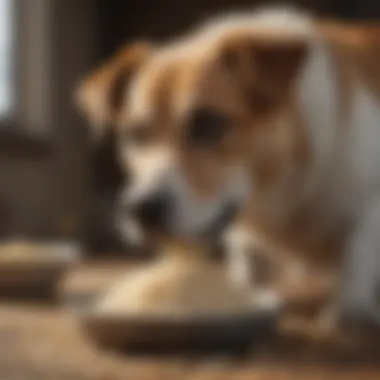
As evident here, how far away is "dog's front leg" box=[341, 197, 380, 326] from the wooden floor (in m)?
0.16

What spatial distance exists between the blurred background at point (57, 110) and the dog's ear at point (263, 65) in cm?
147

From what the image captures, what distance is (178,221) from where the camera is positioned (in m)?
1.09

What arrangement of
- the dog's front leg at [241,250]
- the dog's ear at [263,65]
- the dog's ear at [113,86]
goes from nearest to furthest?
the dog's ear at [263,65] < the dog's ear at [113,86] < the dog's front leg at [241,250]

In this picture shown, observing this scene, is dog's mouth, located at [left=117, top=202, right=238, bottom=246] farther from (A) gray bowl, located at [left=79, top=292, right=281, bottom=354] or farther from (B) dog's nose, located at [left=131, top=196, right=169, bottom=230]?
(A) gray bowl, located at [left=79, top=292, right=281, bottom=354]

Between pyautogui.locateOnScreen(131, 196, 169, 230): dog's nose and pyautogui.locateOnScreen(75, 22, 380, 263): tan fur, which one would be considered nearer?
pyautogui.locateOnScreen(131, 196, 169, 230): dog's nose

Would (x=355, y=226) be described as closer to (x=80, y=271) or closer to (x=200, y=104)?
(x=200, y=104)

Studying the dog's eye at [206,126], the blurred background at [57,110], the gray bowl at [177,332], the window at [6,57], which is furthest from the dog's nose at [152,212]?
the window at [6,57]

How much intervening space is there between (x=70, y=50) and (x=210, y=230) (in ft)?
5.59

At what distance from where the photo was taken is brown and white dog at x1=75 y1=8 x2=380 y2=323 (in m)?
1.12

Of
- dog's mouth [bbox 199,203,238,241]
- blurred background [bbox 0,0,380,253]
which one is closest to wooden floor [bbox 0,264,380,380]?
dog's mouth [bbox 199,203,238,241]

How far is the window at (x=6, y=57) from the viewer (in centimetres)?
267

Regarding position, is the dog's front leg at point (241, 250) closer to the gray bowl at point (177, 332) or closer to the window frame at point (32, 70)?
the gray bowl at point (177, 332)

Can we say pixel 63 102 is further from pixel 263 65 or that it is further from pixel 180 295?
pixel 180 295

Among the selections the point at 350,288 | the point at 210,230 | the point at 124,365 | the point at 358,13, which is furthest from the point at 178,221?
the point at 358,13
